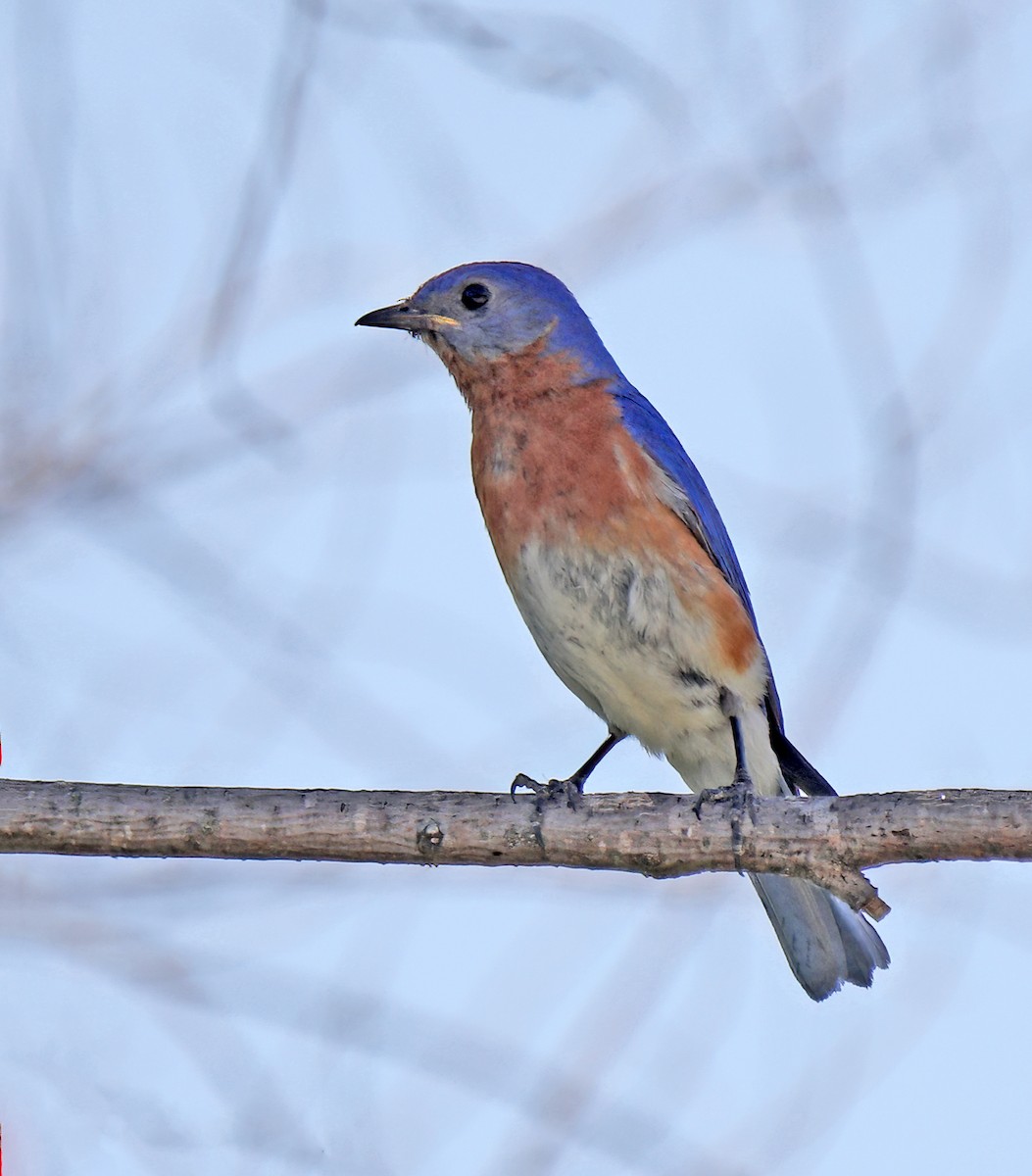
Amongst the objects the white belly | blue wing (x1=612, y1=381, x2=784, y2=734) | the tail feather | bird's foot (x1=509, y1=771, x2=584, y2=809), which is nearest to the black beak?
blue wing (x1=612, y1=381, x2=784, y2=734)

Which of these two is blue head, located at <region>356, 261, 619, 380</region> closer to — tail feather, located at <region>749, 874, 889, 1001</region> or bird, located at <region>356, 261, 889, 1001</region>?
bird, located at <region>356, 261, 889, 1001</region>

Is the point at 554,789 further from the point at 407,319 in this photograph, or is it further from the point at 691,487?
the point at 407,319

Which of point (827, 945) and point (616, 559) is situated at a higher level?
point (616, 559)

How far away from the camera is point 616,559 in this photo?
5449mm

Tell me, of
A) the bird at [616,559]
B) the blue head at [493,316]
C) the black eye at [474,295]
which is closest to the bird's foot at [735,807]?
the bird at [616,559]

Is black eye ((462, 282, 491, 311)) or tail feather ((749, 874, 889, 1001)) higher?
black eye ((462, 282, 491, 311))

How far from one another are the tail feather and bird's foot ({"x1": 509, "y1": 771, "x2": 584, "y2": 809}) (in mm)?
851

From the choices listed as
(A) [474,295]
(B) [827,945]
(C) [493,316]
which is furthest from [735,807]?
(A) [474,295]

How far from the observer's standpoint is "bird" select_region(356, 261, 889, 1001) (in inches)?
215

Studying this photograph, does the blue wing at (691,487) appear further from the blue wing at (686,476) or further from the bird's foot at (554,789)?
the bird's foot at (554,789)

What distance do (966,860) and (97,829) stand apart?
7.01ft

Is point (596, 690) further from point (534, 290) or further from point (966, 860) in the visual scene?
point (966, 860)

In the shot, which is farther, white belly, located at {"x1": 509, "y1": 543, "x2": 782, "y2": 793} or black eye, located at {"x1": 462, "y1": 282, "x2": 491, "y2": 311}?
black eye, located at {"x1": 462, "y1": 282, "x2": 491, "y2": 311}

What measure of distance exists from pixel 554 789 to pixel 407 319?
82.5 inches
